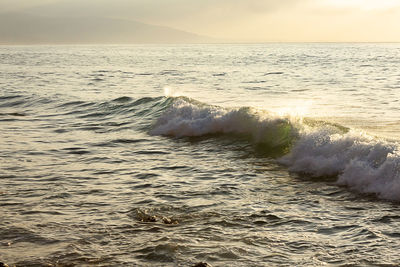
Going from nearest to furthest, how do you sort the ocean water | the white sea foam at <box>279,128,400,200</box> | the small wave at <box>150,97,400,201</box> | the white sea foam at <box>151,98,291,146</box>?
the ocean water, the white sea foam at <box>279,128,400,200</box>, the small wave at <box>150,97,400,201</box>, the white sea foam at <box>151,98,291,146</box>

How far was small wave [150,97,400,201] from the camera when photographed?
930cm

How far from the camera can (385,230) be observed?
22.6ft

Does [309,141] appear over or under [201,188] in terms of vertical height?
over

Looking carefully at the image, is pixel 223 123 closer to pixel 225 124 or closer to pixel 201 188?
pixel 225 124

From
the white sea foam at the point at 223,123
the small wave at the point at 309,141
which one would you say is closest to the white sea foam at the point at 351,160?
the small wave at the point at 309,141

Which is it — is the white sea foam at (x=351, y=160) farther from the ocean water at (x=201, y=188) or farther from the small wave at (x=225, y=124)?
the small wave at (x=225, y=124)

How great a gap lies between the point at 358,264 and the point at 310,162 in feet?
17.4

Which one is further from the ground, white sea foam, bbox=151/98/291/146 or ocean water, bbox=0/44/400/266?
white sea foam, bbox=151/98/291/146

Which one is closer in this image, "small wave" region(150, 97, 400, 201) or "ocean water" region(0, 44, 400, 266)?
"ocean water" region(0, 44, 400, 266)

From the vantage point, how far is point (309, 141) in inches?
477

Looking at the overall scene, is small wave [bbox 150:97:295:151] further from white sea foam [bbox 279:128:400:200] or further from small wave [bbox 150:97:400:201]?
white sea foam [bbox 279:128:400:200]

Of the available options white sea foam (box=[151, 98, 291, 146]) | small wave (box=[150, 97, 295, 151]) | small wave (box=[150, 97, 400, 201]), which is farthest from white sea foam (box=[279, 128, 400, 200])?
white sea foam (box=[151, 98, 291, 146])

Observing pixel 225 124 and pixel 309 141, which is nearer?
pixel 309 141

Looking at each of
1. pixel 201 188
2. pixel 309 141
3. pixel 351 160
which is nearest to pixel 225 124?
pixel 309 141
